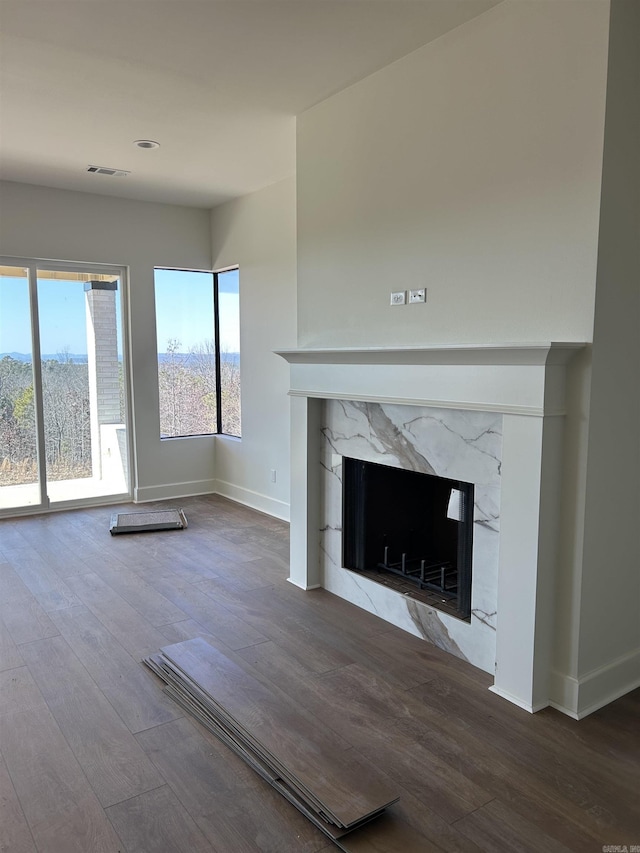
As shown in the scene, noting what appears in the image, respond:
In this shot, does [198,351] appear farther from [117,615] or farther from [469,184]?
[469,184]

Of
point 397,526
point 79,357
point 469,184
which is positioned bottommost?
point 397,526

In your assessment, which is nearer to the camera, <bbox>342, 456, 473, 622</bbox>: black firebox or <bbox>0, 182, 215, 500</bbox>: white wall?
<bbox>342, 456, 473, 622</bbox>: black firebox

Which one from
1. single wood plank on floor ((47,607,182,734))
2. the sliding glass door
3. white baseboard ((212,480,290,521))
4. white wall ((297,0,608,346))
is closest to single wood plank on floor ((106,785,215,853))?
single wood plank on floor ((47,607,182,734))

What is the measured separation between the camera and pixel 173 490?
622 cm

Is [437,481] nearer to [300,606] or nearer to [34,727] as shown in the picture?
[300,606]

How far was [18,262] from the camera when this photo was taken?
5312 mm

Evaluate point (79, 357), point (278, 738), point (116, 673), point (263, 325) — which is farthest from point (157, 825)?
point (79, 357)

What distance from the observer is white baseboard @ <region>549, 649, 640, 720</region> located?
8.07ft

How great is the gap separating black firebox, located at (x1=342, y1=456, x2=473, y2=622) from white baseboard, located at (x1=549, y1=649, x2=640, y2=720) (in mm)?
868

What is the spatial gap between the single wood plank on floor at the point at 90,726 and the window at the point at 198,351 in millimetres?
3360

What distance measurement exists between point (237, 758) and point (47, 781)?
0.64 meters

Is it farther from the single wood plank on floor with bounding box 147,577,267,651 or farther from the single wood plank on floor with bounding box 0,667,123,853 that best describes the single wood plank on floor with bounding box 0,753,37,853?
the single wood plank on floor with bounding box 147,577,267,651

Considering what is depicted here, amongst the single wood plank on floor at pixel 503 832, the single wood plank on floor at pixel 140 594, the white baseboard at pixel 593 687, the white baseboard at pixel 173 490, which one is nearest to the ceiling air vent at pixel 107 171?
the white baseboard at pixel 173 490

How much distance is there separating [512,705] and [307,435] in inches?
72.0
